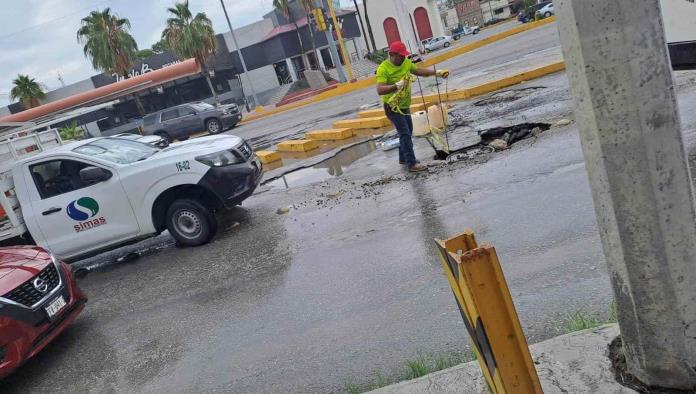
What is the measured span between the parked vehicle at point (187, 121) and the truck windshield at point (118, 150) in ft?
57.8

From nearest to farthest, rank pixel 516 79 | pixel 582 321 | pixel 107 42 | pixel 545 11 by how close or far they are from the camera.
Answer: pixel 582 321 → pixel 516 79 → pixel 107 42 → pixel 545 11

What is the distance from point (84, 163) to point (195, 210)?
165cm

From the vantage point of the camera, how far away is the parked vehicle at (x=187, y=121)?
1026 inches

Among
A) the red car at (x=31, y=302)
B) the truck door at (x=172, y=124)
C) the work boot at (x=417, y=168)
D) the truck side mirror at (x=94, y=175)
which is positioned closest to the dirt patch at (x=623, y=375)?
the red car at (x=31, y=302)

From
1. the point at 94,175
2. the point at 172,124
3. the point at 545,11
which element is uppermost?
the point at 545,11

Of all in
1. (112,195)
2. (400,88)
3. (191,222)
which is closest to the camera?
(112,195)

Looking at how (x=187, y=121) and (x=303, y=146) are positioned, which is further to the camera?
(x=187, y=121)

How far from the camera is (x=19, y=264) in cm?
577

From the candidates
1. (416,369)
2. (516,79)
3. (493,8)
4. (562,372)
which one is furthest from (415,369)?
(493,8)

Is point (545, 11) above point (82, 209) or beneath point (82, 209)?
above

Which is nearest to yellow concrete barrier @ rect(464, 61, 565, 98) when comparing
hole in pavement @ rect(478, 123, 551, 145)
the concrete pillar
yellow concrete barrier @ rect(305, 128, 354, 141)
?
yellow concrete barrier @ rect(305, 128, 354, 141)

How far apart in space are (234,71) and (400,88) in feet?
135

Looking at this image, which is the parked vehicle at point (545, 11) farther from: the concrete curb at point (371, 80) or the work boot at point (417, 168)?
the work boot at point (417, 168)

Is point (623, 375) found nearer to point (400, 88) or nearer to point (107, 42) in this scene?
point (400, 88)
